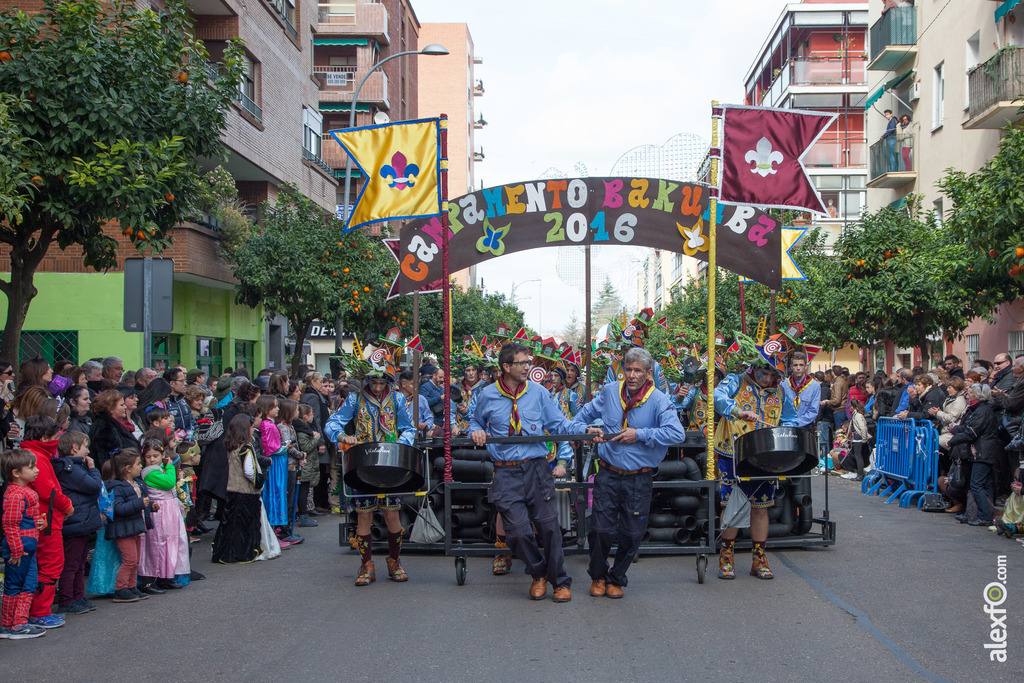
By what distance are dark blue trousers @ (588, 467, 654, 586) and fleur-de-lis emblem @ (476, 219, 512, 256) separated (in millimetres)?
4636

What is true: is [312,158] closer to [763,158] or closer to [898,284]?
[898,284]

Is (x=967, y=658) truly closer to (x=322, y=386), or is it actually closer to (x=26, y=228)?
(x=322, y=386)

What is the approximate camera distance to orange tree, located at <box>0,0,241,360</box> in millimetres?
10812

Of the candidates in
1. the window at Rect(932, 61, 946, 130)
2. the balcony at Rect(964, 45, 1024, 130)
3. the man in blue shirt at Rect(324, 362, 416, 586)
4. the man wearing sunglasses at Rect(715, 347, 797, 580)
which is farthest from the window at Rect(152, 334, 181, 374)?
the window at Rect(932, 61, 946, 130)

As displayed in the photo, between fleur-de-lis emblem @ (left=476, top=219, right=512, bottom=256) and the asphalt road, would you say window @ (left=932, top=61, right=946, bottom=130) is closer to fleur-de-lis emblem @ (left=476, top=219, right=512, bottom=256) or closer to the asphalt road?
fleur-de-lis emblem @ (left=476, top=219, right=512, bottom=256)

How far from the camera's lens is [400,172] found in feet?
33.0

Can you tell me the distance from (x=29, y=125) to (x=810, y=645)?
9440mm

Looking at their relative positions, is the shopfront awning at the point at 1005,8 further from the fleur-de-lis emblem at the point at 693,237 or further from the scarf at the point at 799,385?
the scarf at the point at 799,385

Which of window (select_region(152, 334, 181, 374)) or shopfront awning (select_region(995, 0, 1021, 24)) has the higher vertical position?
shopfront awning (select_region(995, 0, 1021, 24))

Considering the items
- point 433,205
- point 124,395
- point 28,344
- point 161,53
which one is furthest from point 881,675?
point 28,344

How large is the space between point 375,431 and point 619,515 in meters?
2.33

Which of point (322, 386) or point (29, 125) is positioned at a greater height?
point (29, 125)

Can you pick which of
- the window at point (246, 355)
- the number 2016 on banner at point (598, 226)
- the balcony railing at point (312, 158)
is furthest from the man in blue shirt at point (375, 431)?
the balcony railing at point (312, 158)

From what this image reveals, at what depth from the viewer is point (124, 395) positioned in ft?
30.1
